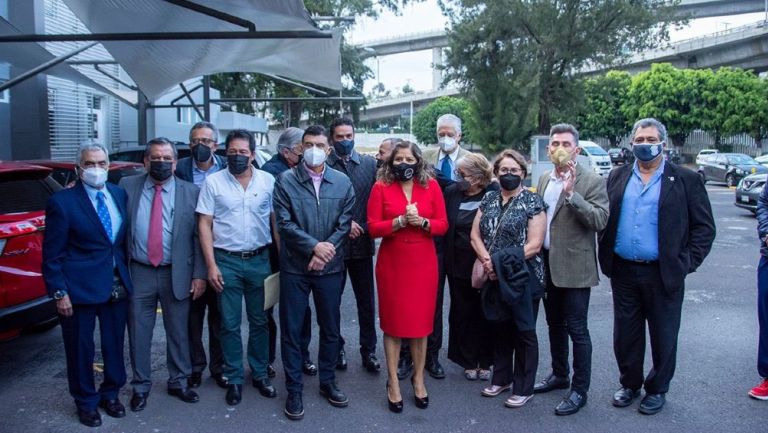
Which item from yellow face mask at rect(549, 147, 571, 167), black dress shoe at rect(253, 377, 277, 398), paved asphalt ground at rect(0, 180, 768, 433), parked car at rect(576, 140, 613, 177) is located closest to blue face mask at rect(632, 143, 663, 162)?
yellow face mask at rect(549, 147, 571, 167)

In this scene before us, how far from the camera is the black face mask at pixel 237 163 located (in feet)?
14.8

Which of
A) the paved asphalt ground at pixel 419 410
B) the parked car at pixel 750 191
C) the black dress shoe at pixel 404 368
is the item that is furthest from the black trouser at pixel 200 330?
the parked car at pixel 750 191

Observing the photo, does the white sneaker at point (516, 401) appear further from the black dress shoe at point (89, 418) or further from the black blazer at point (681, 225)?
the black dress shoe at point (89, 418)

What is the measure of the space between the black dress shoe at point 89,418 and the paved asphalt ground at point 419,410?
0.06 meters

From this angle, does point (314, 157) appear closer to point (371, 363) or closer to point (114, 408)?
point (371, 363)

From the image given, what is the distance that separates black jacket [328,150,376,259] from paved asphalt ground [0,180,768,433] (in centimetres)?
101

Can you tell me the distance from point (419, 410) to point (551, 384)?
3.47ft

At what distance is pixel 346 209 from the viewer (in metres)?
4.58

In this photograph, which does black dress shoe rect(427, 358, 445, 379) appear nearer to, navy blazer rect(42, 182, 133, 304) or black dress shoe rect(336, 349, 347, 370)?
black dress shoe rect(336, 349, 347, 370)

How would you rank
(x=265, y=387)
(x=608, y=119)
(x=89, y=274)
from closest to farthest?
1. (x=89, y=274)
2. (x=265, y=387)
3. (x=608, y=119)

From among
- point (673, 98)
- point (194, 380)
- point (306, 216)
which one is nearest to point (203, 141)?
point (306, 216)

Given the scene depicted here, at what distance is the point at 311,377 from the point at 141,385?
1.29m

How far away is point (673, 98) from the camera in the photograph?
4134 centimetres

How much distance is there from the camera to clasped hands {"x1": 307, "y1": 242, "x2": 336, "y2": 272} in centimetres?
429
